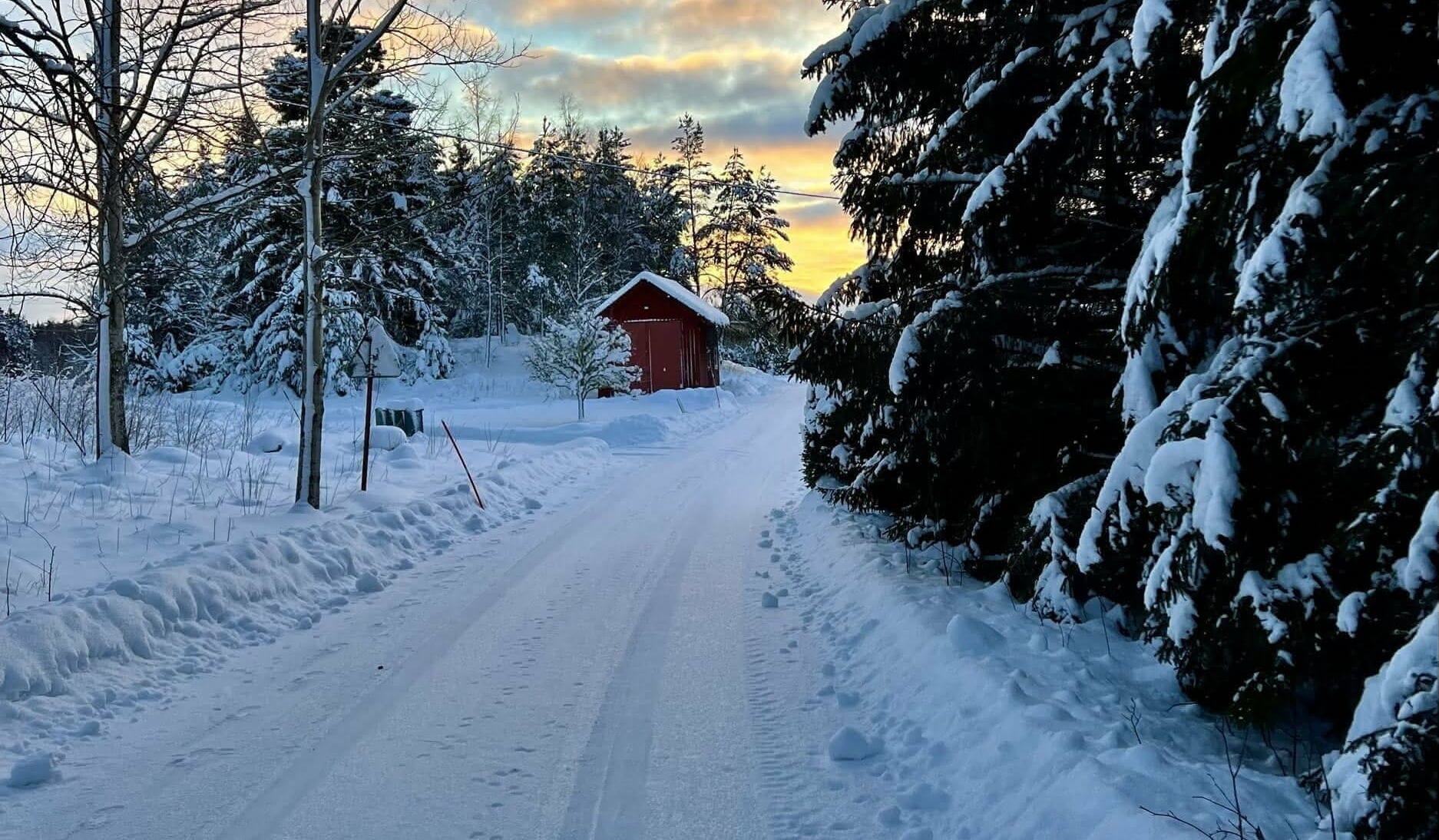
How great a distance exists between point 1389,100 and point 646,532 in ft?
25.8

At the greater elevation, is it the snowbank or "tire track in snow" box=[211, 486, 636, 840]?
the snowbank

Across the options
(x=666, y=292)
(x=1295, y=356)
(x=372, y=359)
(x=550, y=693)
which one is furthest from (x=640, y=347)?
(x=1295, y=356)

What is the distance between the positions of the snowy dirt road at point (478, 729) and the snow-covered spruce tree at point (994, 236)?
1965mm

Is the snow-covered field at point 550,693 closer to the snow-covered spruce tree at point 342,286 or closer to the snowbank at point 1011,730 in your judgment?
the snowbank at point 1011,730

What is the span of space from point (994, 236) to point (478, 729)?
458 cm

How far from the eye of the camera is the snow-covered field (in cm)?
361

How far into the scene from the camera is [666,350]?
35.5 metres

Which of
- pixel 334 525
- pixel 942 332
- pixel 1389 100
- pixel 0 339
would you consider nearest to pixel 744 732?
pixel 942 332

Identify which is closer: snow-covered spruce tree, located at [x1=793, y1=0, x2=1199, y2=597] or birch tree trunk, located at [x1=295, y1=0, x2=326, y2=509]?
snow-covered spruce tree, located at [x1=793, y1=0, x2=1199, y2=597]

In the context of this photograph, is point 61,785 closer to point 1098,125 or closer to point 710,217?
point 1098,125

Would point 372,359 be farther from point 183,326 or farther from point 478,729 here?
point 183,326

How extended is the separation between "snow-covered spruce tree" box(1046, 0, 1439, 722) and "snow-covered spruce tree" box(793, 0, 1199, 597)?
1.10 m

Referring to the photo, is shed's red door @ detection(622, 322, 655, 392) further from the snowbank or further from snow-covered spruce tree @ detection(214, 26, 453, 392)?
the snowbank

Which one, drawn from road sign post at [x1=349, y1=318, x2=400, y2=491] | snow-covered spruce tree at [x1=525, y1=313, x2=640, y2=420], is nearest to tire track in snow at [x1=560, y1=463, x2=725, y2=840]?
road sign post at [x1=349, y1=318, x2=400, y2=491]
